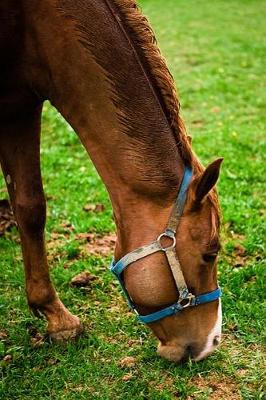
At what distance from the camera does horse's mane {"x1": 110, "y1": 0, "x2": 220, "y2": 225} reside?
8.50 feet

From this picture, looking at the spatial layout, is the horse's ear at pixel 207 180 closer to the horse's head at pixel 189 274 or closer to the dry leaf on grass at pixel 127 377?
the horse's head at pixel 189 274

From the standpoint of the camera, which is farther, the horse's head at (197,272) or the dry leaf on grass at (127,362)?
the dry leaf on grass at (127,362)

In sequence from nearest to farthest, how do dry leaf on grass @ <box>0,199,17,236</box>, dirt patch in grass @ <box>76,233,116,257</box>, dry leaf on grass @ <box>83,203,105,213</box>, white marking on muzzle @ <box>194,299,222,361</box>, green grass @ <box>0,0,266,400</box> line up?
white marking on muzzle @ <box>194,299,222,361</box> → green grass @ <box>0,0,266,400</box> → dirt patch in grass @ <box>76,233,116,257</box> → dry leaf on grass @ <box>0,199,17,236</box> → dry leaf on grass @ <box>83,203,105,213</box>

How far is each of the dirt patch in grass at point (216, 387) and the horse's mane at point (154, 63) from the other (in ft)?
3.10

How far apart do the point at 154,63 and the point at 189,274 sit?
0.99 metres

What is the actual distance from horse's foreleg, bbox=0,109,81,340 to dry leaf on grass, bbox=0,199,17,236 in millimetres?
1342

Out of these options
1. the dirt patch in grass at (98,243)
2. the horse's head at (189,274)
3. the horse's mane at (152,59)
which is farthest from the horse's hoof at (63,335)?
the horse's mane at (152,59)

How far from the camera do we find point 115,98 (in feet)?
8.55

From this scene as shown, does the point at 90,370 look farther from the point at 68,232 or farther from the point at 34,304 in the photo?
the point at 68,232

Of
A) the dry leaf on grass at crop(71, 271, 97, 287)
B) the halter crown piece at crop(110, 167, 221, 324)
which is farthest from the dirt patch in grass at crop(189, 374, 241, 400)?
the dry leaf on grass at crop(71, 271, 97, 287)

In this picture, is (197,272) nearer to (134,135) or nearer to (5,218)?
(134,135)

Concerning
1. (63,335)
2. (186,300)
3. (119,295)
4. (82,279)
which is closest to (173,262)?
(186,300)

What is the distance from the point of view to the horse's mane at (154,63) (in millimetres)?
2590

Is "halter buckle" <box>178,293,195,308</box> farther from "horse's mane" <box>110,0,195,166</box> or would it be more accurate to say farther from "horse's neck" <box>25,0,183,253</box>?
"horse's mane" <box>110,0,195,166</box>
